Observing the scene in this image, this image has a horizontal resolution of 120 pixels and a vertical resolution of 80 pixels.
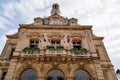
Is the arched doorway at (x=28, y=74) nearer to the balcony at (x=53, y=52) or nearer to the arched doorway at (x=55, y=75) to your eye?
the arched doorway at (x=55, y=75)

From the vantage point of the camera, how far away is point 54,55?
14750mm

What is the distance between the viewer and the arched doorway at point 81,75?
551 inches

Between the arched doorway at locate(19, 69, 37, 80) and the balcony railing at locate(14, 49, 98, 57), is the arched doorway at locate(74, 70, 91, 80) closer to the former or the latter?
the balcony railing at locate(14, 49, 98, 57)

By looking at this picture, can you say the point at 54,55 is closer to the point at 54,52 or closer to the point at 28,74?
the point at 54,52

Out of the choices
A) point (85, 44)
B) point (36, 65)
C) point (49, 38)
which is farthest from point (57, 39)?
point (36, 65)

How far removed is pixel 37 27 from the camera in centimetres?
1808

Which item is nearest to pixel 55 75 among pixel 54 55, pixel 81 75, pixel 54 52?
pixel 54 55

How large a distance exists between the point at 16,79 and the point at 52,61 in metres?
3.79

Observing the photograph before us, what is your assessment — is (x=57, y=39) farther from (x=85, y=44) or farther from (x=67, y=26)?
(x=85, y=44)

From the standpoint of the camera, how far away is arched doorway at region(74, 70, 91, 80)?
14008 millimetres

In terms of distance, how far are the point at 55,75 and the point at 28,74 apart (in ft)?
8.63

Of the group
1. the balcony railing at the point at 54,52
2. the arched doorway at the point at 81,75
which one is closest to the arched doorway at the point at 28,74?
the balcony railing at the point at 54,52

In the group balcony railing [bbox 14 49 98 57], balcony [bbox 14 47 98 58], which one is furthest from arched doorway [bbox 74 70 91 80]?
Result: balcony railing [bbox 14 49 98 57]

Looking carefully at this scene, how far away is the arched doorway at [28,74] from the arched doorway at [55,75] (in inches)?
54.2
